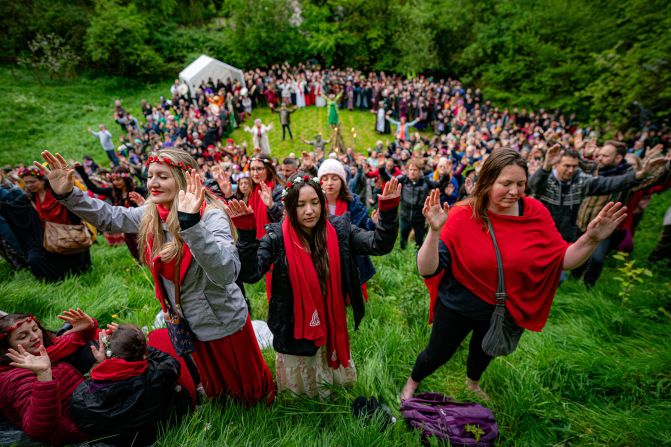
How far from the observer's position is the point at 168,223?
83.7 inches

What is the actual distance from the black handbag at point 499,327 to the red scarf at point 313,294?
1081mm

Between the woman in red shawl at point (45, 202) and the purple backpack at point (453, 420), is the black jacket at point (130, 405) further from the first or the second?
the woman in red shawl at point (45, 202)

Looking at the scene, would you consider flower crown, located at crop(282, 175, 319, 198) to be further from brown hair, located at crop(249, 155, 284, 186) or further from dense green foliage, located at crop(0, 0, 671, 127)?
dense green foliage, located at crop(0, 0, 671, 127)

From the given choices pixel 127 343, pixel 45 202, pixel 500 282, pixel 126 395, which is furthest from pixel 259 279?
pixel 45 202

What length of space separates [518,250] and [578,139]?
432 inches

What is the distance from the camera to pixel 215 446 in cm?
210

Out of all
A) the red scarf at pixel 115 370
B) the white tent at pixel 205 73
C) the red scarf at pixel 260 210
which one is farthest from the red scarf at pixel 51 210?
the white tent at pixel 205 73

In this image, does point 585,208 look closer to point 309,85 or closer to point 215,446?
point 215,446

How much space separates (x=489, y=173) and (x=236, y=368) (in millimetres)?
2410

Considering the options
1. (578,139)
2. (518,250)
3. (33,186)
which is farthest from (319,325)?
(578,139)

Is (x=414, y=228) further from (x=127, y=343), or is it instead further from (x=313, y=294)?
(x=127, y=343)

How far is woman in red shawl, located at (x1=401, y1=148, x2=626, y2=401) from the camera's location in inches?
85.4

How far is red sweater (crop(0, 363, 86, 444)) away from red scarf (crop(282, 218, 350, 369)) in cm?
150

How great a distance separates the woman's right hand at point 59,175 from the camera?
213 centimetres
